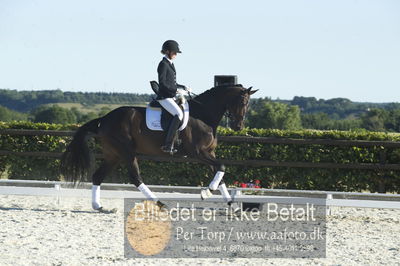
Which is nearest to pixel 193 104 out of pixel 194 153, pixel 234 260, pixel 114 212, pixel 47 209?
pixel 194 153

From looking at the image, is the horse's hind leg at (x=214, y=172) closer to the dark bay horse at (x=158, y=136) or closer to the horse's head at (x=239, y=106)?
the dark bay horse at (x=158, y=136)

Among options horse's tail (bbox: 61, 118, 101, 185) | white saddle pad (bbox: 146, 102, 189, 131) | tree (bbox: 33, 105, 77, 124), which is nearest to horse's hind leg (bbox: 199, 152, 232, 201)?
white saddle pad (bbox: 146, 102, 189, 131)

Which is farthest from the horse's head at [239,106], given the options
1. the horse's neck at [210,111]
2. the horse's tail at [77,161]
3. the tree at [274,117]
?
the tree at [274,117]

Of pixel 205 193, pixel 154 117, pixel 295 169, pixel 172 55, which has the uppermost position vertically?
pixel 172 55

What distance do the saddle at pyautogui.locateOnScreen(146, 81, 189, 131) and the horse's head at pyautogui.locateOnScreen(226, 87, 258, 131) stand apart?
612 mm

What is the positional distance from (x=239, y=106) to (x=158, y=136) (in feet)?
3.81

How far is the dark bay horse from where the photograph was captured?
7723 millimetres

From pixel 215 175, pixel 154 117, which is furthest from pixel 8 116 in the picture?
pixel 215 175

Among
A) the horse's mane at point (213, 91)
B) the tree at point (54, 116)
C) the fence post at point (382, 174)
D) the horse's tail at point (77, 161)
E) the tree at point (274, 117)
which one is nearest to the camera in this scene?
the horse's mane at point (213, 91)

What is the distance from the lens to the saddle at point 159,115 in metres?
7.70

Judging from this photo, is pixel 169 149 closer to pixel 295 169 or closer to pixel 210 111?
pixel 210 111

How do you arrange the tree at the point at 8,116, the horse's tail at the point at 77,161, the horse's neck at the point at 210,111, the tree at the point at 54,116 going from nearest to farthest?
1. the horse's neck at the point at 210,111
2. the horse's tail at the point at 77,161
3. the tree at the point at 54,116
4. the tree at the point at 8,116

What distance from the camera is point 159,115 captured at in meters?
7.80

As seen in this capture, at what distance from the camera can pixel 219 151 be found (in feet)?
35.8
